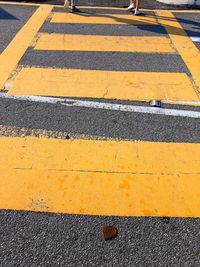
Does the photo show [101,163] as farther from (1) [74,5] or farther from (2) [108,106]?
(1) [74,5]

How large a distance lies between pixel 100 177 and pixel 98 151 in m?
0.39

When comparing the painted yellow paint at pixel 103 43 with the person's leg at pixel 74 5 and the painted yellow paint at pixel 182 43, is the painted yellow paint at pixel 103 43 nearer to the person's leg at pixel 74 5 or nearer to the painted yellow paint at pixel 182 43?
the painted yellow paint at pixel 182 43

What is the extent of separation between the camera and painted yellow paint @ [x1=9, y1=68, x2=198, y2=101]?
450 centimetres

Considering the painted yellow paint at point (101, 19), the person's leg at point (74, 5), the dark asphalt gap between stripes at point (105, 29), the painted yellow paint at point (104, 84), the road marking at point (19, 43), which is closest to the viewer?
the painted yellow paint at point (104, 84)

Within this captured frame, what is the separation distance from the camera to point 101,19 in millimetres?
7289

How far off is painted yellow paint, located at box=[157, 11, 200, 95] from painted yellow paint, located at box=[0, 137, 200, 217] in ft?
5.83

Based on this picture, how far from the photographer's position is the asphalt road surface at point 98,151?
2.65 meters

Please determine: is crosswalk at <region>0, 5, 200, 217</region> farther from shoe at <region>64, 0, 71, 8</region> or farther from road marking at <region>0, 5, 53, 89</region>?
shoe at <region>64, 0, 71, 8</region>

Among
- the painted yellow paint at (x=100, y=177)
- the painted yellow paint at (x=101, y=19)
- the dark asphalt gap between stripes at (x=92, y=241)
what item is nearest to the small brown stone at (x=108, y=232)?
the dark asphalt gap between stripes at (x=92, y=241)

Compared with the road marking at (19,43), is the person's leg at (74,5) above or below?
above

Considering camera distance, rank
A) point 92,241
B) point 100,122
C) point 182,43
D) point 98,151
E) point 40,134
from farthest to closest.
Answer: point 182,43
point 100,122
point 40,134
point 98,151
point 92,241

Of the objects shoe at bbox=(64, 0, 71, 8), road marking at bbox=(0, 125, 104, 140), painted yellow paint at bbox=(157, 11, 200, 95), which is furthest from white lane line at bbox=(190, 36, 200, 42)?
road marking at bbox=(0, 125, 104, 140)

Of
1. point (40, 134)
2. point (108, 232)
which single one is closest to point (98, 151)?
point (40, 134)

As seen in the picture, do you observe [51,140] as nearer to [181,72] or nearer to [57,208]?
[57,208]
